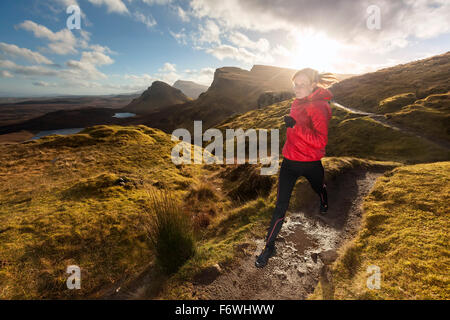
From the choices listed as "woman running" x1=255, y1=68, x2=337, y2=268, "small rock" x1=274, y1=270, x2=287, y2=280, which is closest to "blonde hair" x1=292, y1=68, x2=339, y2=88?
"woman running" x1=255, y1=68, x2=337, y2=268

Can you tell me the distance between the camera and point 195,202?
37.6 ft

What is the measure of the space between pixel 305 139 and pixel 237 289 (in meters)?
3.52

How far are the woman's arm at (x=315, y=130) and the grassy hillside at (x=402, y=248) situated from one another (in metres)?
2.71

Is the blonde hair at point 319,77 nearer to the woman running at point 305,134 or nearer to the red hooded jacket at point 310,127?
the woman running at point 305,134

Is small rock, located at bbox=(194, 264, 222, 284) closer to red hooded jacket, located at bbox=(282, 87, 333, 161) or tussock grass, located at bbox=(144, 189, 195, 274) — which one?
tussock grass, located at bbox=(144, 189, 195, 274)

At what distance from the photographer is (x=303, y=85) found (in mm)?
4148

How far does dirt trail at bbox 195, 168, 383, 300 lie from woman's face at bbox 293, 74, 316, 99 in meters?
3.90

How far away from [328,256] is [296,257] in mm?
749

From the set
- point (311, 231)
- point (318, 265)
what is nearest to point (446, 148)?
point (311, 231)

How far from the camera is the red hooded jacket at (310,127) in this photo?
3.97 metres

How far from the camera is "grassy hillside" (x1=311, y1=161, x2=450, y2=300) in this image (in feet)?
10.8

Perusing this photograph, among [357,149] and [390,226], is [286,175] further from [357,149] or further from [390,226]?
[357,149]

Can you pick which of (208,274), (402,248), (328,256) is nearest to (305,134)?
(328,256)

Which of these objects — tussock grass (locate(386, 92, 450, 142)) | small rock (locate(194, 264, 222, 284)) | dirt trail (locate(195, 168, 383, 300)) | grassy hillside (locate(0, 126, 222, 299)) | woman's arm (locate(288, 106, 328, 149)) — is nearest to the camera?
dirt trail (locate(195, 168, 383, 300))
